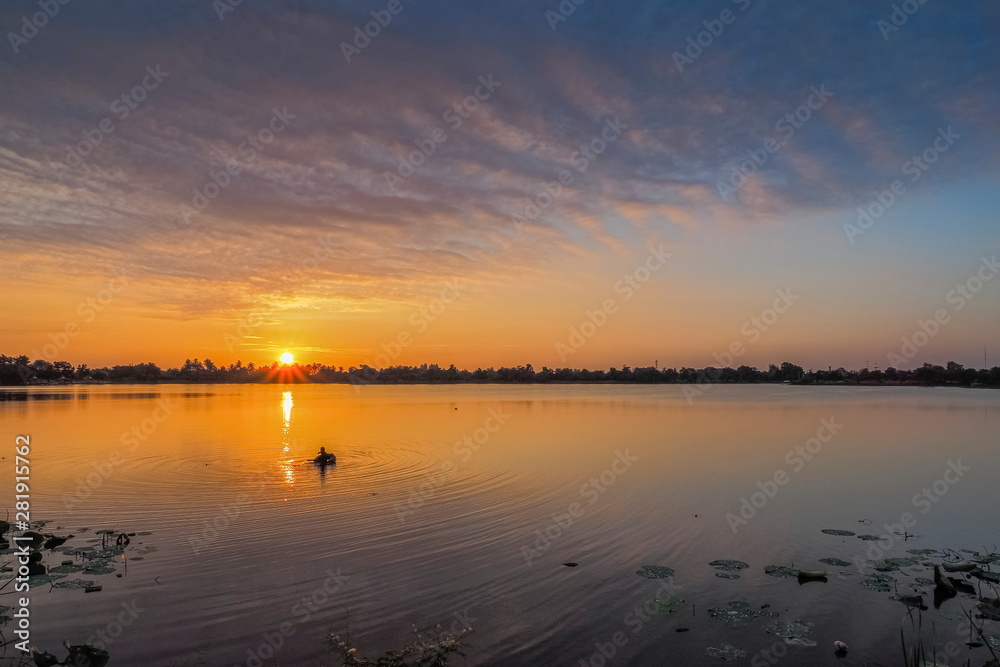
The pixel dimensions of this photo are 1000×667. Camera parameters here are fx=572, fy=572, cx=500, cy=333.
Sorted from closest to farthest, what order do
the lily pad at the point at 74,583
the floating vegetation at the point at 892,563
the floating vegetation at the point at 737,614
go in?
1. the floating vegetation at the point at 737,614
2. the lily pad at the point at 74,583
3. the floating vegetation at the point at 892,563

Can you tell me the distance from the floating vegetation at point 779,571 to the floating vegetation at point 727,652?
3204 mm

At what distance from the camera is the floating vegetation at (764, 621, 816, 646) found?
760cm

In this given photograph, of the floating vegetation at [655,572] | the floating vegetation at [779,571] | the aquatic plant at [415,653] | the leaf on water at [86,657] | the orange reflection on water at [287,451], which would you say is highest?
the leaf on water at [86,657]

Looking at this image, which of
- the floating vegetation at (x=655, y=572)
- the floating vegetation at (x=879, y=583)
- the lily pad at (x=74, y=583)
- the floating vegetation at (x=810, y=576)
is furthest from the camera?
the floating vegetation at (x=655, y=572)

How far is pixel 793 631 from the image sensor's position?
309 inches

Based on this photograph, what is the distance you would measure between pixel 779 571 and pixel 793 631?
260 cm

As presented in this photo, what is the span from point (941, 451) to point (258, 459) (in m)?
31.5

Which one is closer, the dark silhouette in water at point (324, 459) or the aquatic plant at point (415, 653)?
the aquatic plant at point (415, 653)

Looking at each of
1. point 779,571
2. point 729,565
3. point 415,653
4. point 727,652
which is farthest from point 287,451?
point 727,652

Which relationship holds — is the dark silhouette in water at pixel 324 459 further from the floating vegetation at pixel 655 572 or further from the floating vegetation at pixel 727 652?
the floating vegetation at pixel 727 652

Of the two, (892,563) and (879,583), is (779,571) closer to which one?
(879,583)

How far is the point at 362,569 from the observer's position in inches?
405

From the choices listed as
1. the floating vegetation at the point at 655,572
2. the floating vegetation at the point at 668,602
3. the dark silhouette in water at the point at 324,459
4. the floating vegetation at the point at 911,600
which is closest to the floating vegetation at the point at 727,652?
the floating vegetation at the point at 668,602

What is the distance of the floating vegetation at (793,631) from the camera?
760cm
